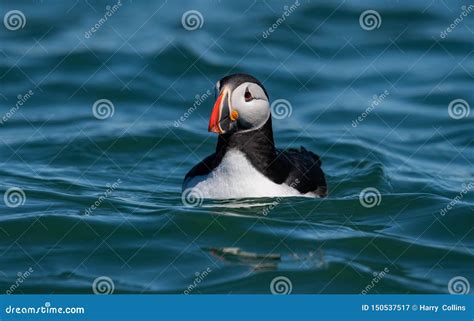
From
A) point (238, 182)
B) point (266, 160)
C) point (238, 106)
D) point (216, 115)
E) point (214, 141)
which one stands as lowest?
point (238, 182)

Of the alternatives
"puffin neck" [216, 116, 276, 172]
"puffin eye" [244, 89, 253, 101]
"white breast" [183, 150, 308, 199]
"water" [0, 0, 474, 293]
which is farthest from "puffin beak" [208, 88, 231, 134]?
"water" [0, 0, 474, 293]

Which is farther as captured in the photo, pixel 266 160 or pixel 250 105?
pixel 266 160

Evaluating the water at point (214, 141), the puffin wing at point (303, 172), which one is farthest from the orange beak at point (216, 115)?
the puffin wing at point (303, 172)

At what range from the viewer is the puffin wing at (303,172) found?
13.9 metres

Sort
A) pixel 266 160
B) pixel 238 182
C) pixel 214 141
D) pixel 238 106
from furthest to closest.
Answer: pixel 214 141 < pixel 266 160 < pixel 238 182 < pixel 238 106

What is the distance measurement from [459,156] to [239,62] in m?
4.88

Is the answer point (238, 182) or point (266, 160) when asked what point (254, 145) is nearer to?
point (266, 160)

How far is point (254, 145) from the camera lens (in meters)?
13.6

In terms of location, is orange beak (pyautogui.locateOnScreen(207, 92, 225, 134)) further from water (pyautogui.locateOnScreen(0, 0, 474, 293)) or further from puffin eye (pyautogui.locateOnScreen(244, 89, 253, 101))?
water (pyautogui.locateOnScreen(0, 0, 474, 293))

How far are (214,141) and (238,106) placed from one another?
4.04 m

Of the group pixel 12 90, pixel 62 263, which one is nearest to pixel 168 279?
pixel 62 263

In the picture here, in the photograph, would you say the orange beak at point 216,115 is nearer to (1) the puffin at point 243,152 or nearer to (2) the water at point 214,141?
(1) the puffin at point 243,152

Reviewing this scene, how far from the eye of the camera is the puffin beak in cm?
1317

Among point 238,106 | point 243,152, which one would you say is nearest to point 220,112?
point 238,106
